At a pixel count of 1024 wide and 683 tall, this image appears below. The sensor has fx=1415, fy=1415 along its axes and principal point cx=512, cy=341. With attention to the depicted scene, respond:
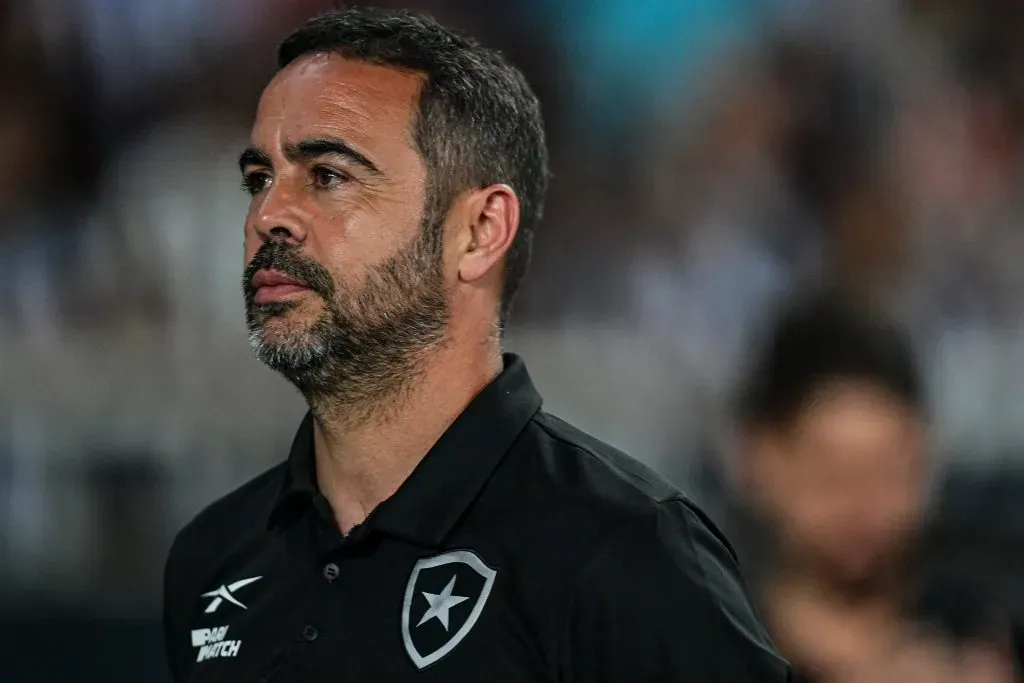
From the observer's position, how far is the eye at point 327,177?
2.05 m

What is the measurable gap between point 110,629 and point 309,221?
6.75 ft

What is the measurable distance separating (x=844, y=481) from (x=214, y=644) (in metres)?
1.27

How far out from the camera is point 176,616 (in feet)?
7.54

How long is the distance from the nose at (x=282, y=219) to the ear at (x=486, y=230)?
0.80 ft

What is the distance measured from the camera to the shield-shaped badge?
1.82 m

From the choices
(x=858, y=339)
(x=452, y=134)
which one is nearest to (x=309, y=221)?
(x=452, y=134)

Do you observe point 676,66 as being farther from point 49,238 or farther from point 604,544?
point 604,544

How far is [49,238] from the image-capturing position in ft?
13.5

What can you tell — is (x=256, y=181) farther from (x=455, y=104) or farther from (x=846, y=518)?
(x=846, y=518)

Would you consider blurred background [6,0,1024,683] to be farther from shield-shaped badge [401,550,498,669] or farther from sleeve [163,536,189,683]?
shield-shaped badge [401,550,498,669]

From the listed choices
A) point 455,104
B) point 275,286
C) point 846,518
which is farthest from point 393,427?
point 846,518

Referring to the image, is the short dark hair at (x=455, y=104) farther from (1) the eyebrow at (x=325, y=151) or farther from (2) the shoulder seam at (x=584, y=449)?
(2) the shoulder seam at (x=584, y=449)

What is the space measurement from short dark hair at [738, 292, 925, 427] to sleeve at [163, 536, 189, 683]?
4.17 ft

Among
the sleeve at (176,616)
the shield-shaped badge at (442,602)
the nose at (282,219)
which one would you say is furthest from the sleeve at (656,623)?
the sleeve at (176,616)
